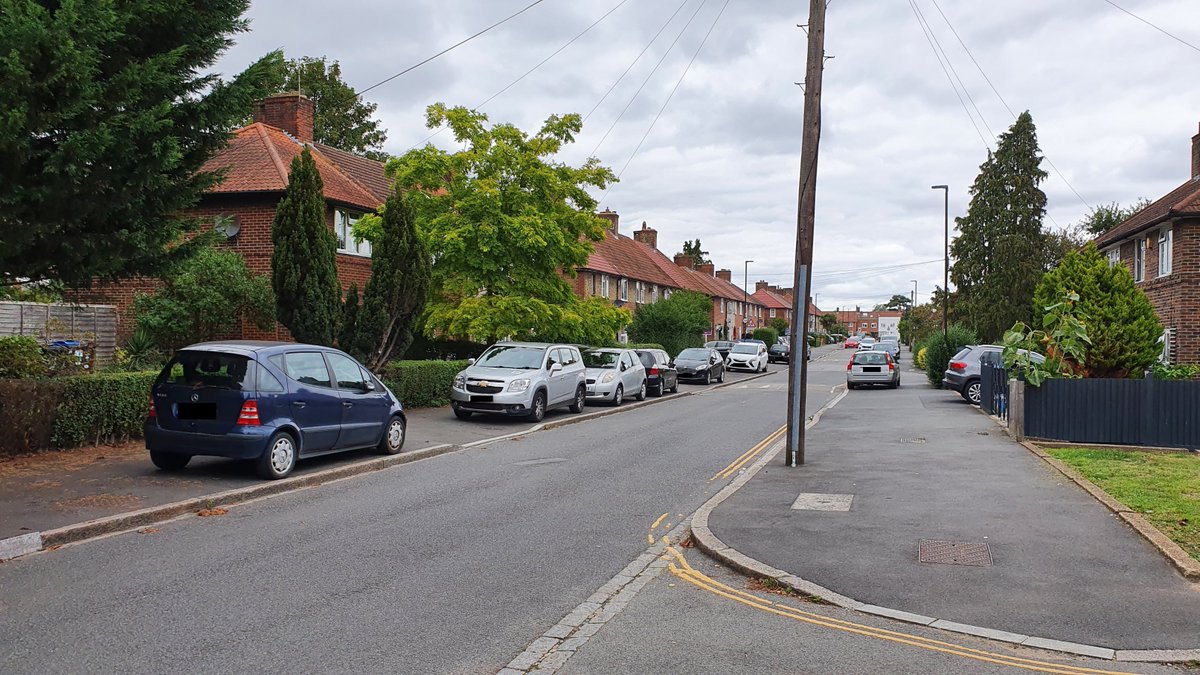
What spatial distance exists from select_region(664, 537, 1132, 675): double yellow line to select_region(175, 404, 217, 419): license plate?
19.1 ft

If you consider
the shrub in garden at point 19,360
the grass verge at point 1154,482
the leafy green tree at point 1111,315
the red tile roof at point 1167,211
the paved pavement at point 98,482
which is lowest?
the paved pavement at point 98,482

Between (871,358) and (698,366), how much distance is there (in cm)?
703

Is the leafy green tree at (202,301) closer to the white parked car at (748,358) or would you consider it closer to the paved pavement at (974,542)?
the paved pavement at (974,542)

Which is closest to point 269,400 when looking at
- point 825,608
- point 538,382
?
point 825,608

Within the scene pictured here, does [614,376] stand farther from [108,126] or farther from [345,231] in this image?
[108,126]

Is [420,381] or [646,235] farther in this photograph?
[646,235]

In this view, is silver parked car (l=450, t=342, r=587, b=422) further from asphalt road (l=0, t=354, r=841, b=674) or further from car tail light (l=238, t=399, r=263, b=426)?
car tail light (l=238, t=399, r=263, b=426)

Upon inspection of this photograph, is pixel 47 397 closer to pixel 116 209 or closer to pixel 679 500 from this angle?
pixel 116 209

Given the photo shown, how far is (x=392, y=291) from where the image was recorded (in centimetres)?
1848

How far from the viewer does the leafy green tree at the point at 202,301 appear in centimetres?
2031

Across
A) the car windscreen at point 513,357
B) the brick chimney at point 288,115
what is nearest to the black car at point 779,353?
the brick chimney at point 288,115

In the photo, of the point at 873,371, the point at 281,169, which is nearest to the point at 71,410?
the point at 281,169

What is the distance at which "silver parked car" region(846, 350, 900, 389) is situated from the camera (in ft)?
109

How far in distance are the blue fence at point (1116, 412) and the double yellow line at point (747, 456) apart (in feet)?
14.1
